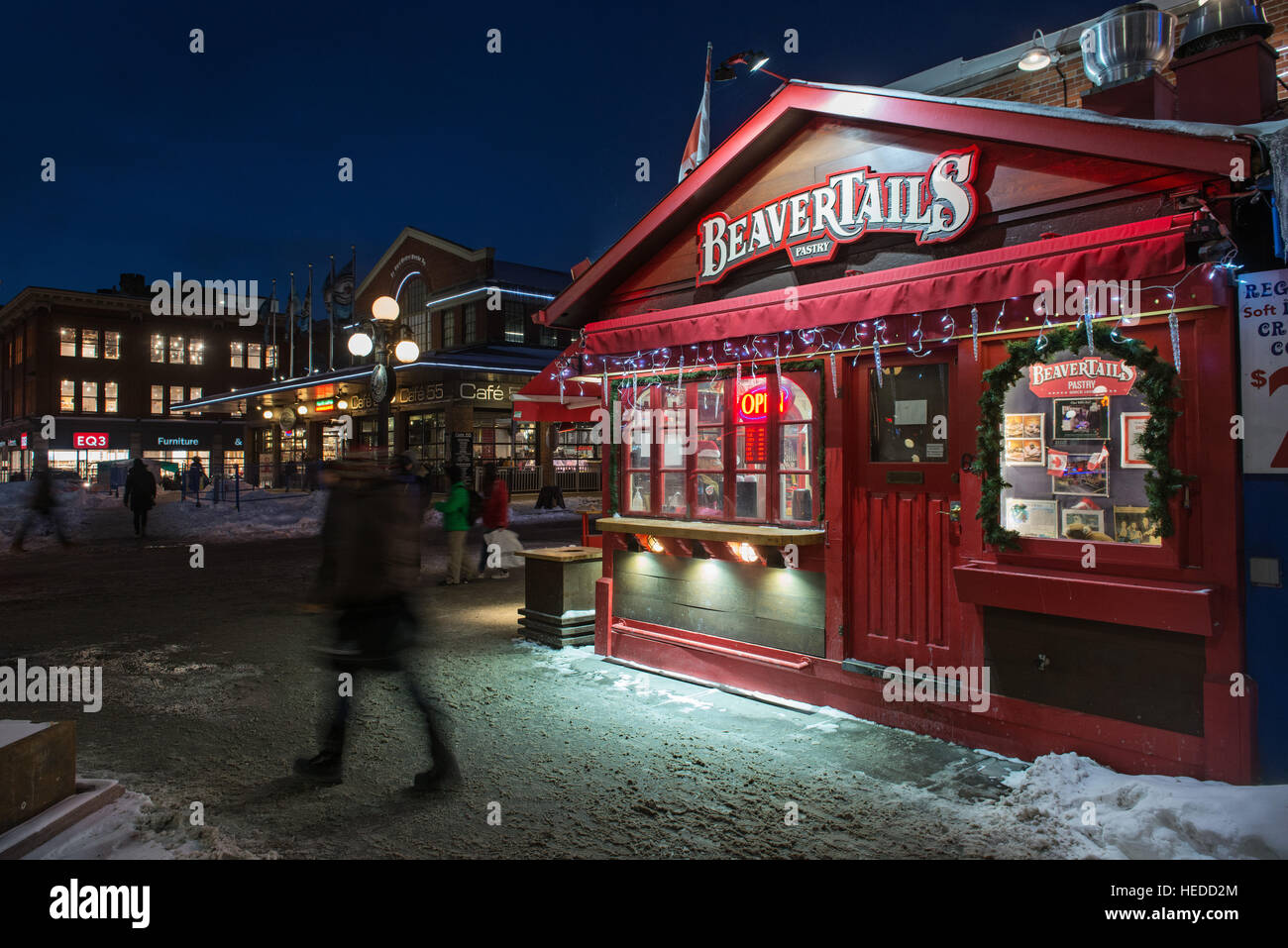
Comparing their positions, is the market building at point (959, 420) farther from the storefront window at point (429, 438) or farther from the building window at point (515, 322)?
the building window at point (515, 322)

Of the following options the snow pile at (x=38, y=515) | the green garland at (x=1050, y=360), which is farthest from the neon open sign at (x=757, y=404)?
the snow pile at (x=38, y=515)

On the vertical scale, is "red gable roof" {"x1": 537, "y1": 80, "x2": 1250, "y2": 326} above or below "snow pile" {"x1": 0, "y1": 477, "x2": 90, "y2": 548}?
above

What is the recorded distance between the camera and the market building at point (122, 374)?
46688 millimetres

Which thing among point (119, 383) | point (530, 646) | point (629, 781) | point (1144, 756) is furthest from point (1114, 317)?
point (119, 383)

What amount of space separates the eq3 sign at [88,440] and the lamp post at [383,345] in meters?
45.8

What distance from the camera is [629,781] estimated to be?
4836mm

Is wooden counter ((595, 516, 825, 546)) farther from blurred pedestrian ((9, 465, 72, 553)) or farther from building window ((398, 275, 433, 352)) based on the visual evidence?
building window ((398, 275, 433, 352))

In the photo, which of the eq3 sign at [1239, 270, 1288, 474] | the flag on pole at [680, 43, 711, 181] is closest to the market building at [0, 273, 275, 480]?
the flag on pole at [680, 43, 711, 181]

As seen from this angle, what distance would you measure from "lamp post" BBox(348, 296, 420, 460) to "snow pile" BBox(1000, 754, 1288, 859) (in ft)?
26.1

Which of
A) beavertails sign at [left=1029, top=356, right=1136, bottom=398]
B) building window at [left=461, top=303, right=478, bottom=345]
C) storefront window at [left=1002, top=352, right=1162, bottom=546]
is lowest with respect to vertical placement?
storefront window at [left=1002, top=352, right=1162, bottom=546]

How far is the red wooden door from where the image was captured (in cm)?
574

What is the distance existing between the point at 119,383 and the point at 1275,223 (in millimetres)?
57705

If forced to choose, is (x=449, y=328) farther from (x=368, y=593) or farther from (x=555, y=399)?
(x=368, y=593)
